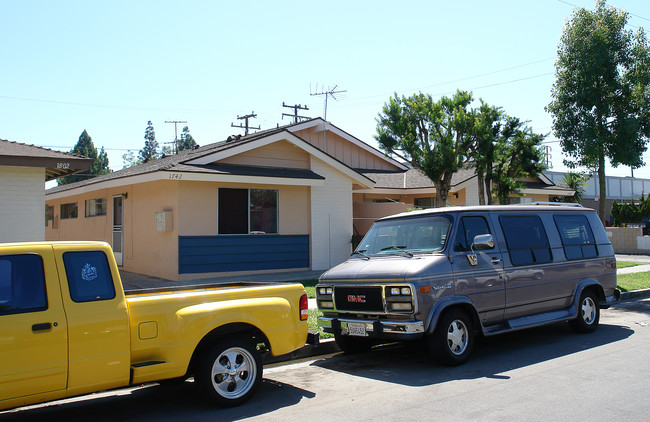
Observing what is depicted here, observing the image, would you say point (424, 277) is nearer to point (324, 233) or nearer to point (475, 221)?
point (475, 221)

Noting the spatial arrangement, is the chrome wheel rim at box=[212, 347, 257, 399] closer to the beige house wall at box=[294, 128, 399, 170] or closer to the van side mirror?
the van side mirror

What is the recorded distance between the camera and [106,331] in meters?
4.95

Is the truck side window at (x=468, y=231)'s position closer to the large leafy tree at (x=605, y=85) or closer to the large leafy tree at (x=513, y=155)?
the large leafy tree at (x=605, y=85)

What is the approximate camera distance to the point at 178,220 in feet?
49.9

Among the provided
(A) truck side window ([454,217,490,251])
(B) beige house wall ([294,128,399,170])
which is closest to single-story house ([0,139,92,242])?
(A) truck side window ([454,217,490,251])

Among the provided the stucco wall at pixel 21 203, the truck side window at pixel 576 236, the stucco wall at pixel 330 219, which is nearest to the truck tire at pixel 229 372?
the truck side window at pixel 576 236

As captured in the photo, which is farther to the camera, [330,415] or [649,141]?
[649,141]

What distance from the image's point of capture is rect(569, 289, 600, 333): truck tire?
29.6 feet

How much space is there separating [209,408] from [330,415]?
4.12 feet

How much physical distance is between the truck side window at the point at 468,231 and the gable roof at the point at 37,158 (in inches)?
300

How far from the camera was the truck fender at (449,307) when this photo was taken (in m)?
6.80

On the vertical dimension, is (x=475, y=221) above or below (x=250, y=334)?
above

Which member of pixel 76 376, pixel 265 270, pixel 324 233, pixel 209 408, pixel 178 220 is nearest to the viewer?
pixel 76 376

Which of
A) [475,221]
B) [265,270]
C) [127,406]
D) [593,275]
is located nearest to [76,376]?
[127,406]
